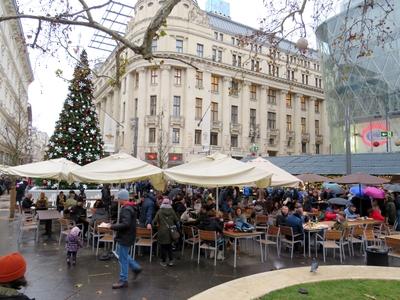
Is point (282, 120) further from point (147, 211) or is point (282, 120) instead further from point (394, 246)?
point (147, 211)

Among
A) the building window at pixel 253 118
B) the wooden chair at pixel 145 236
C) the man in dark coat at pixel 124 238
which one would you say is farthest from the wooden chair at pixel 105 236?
the building window at pixel 253 118

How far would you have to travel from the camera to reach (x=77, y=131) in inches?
1125

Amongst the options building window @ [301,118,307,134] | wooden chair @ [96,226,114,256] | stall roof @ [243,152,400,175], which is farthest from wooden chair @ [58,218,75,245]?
building window @ [301,118,307,134]

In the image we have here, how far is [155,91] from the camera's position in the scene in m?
49.7

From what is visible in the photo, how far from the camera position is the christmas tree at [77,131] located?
2800 cm

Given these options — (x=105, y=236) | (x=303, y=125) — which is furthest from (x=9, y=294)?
(x=303, y=125)

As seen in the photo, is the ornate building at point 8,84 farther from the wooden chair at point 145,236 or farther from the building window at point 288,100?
the building window at point 288,100

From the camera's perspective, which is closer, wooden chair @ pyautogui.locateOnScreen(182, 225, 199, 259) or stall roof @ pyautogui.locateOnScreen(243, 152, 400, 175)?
wooden chair @ pyautogui.locateOnScreen(182, 225, 199, 259)

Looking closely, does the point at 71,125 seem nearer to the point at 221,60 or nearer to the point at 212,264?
the point at 212,264

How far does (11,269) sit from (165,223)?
20.4ft

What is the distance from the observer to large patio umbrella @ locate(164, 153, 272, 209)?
9727mm

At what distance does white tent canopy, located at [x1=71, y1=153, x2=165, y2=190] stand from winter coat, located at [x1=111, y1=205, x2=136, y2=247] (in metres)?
2.71

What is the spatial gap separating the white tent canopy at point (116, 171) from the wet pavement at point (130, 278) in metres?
2.18

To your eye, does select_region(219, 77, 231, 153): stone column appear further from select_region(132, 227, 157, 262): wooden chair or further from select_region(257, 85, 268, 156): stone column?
select_region(132, 227, 157, 262): wooden chair
